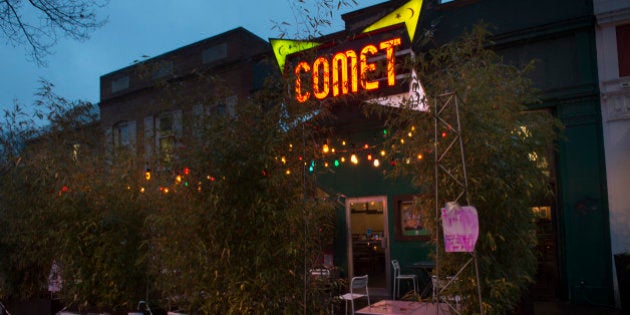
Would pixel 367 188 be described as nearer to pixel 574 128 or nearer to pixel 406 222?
pixel 406 222

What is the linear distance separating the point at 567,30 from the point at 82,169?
7760mm

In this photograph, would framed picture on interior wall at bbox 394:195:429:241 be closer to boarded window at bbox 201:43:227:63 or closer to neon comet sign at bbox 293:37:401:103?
neon comet sign at bbox 293:37:401:103

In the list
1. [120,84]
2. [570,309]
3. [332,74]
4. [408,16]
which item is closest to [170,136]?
[332,74]

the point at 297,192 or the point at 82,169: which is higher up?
the point at 82,169

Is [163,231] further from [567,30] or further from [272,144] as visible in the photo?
[567,30]

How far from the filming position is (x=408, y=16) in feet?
31.6

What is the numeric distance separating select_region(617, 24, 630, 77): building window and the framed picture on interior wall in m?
4.16

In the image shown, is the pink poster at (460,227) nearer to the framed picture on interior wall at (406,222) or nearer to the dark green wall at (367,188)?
the dark green wall at (367,188)

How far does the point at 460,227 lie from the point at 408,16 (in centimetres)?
642

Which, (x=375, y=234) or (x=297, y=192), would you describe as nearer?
(x=297, y=192)

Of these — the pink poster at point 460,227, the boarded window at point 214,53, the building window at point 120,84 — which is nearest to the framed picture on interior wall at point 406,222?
the boarded window at point 214,53

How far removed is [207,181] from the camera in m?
4.78

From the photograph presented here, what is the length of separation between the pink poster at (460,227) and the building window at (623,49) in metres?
6.07

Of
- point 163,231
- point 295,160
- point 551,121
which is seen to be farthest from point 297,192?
point 551,121
